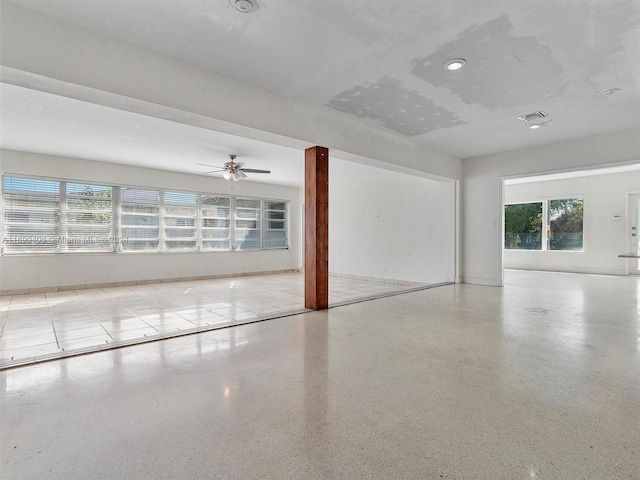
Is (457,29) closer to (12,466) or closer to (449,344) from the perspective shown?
(449,344)

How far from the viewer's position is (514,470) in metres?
1.54

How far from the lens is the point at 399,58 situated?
3.45 metres

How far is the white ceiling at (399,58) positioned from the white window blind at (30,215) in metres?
1.56

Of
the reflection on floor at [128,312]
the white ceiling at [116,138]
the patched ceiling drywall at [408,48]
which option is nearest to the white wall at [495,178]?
the patched ceiling drywall at [408,48]

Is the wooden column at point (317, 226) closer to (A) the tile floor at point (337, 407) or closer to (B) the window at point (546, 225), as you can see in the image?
(A) the tile floor at point (337, 407)

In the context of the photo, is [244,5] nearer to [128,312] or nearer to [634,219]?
[128,312]

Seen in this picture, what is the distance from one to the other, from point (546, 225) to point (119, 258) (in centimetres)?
1227

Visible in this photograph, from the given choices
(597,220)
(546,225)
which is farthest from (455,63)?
(546,225)

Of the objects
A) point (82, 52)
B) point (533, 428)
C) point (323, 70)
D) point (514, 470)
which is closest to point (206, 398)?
point (514, 470)

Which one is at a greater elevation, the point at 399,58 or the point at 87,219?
the point at 399,58

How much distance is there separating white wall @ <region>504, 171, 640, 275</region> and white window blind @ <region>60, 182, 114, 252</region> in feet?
40.6

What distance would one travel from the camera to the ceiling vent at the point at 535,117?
4.94m

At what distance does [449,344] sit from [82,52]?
4.39 metres

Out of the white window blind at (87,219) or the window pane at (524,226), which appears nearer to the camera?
the white window blind at (87,219)
